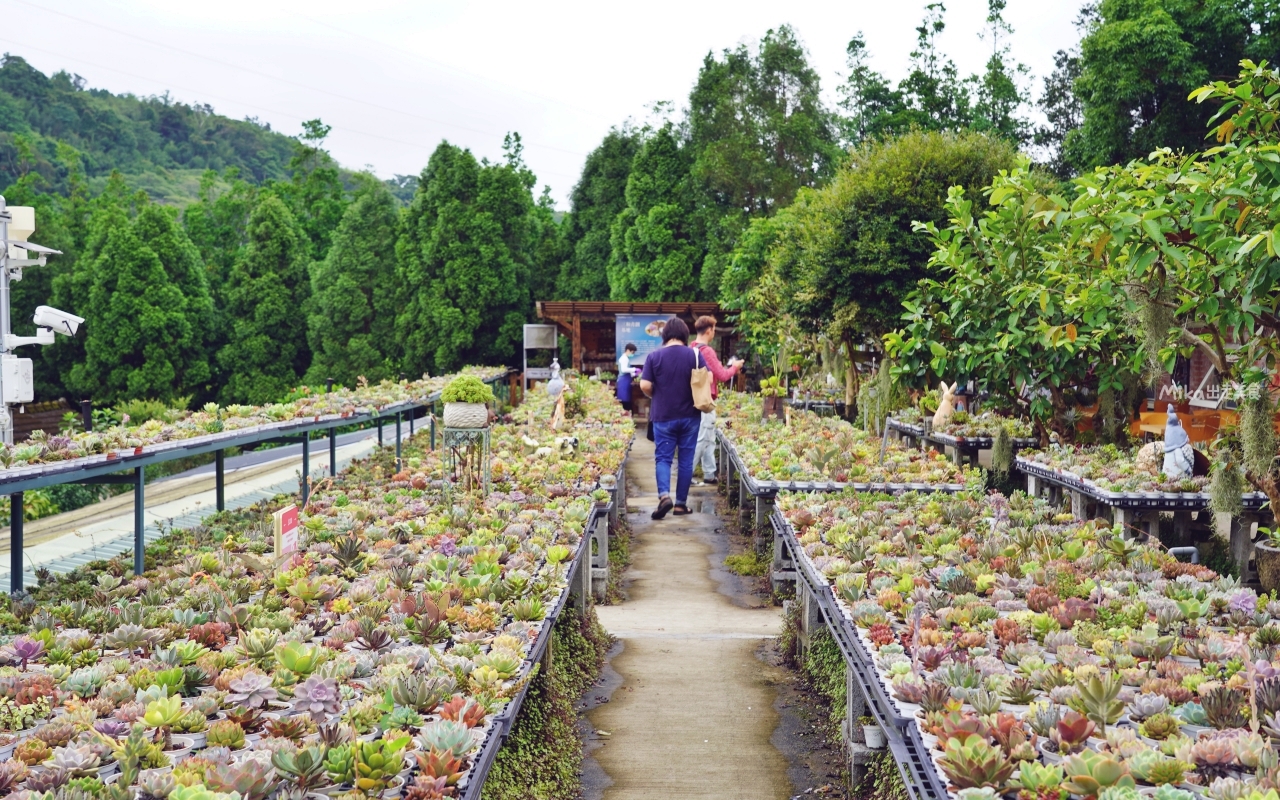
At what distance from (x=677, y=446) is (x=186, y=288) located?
24.0 m

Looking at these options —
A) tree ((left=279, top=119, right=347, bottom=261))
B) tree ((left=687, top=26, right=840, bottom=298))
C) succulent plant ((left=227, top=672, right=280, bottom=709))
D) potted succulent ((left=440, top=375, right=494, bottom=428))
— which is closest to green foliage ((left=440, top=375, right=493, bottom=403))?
potted succulent ((left=440, top=375, right=494, bottom=428))

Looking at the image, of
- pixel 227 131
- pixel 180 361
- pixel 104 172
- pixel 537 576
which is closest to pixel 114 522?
pixel 537 576

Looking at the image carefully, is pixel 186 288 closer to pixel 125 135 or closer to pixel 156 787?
pixel 156 787

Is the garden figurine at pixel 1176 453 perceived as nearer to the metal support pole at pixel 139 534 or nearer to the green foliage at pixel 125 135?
the metal support pole at pixel 139 534

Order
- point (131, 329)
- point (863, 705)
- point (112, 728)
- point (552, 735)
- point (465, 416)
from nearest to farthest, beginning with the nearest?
point (112, 728)
point (863, 705)
point (552, 735)
point (465, 416)
point (131, 329)

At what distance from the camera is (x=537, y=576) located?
443 cm

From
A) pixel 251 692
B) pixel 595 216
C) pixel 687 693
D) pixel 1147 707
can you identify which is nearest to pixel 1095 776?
pixel 1147 707

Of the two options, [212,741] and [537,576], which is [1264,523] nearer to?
[537,576]

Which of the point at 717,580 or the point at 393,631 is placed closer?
the point at 393,631

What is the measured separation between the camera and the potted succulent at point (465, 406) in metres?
6.64

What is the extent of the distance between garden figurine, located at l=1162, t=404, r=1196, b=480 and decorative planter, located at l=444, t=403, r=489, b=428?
4.28 meters

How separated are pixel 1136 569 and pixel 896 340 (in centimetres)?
459

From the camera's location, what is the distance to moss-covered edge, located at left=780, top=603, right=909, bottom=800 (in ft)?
11.6

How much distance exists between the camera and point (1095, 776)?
2223mm
